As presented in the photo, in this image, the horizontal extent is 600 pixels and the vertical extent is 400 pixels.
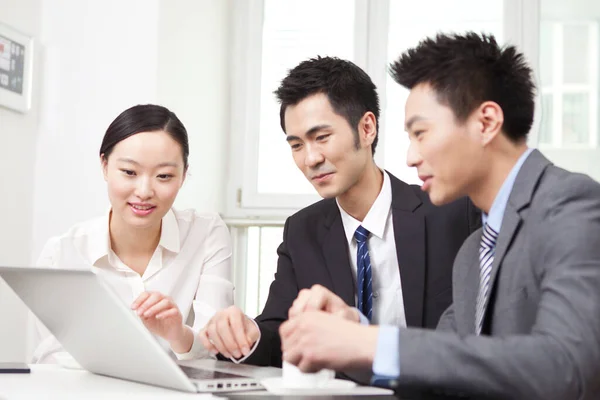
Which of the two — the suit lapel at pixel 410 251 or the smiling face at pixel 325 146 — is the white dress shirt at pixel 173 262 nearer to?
the smiling face at pixel 325 146

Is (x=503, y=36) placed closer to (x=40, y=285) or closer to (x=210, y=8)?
(x=210, y=8)

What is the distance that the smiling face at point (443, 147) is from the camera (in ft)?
4.78

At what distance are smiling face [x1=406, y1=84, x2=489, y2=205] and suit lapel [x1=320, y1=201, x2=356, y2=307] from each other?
0.65 metres

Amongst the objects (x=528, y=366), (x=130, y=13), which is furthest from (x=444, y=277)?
(x=130, y=13)

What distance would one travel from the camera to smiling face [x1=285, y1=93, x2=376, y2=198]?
216 cm

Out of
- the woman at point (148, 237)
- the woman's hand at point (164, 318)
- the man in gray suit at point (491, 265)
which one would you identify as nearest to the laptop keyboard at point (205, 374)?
the man in gray suit at point (491, 265)

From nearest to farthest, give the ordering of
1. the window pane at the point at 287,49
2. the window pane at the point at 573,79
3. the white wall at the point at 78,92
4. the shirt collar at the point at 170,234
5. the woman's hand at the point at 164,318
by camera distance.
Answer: the woman's hand at the point at 164,318 < the shirt collar at the point at 170,234 < the white wall at the point at 78,92 < the window pane at the point at 573,79 < the window pane at the point at 287,49

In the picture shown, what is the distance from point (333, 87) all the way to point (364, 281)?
0.54 metres

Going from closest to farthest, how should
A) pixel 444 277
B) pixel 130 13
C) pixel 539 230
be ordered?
1. pixel 539 230
2. pixel 444 277
3. pixel 130 13

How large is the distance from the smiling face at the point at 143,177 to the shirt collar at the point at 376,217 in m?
0.49

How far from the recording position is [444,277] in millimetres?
2129

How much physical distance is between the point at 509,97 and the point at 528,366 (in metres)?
0.56

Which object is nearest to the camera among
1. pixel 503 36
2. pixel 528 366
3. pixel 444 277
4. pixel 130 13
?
pixel 528 366

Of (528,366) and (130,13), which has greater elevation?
(130,13)
